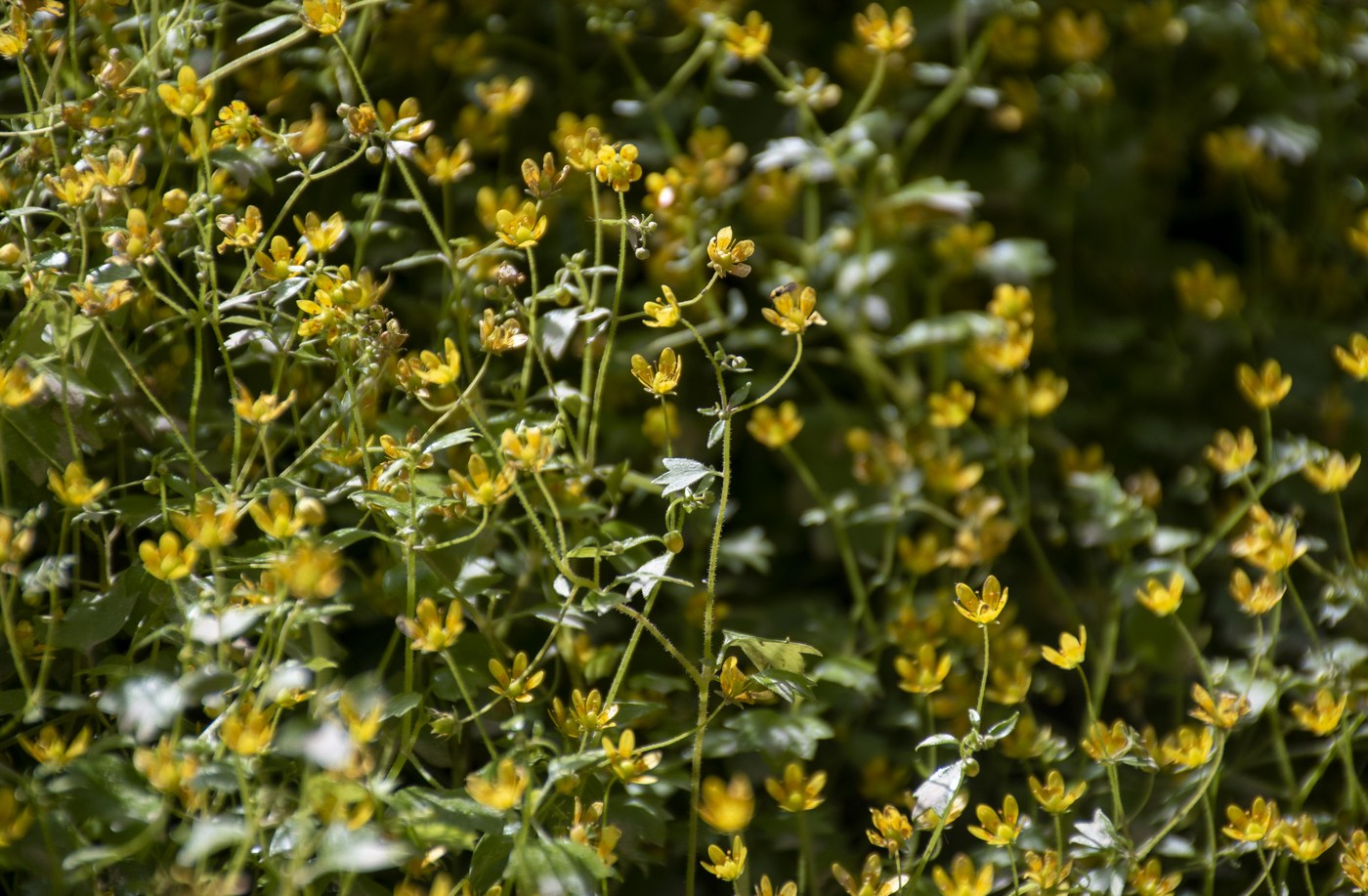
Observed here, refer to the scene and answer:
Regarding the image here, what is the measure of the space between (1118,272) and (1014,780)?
0.76 meters

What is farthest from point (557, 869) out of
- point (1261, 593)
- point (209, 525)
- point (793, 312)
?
point (1261, 593)

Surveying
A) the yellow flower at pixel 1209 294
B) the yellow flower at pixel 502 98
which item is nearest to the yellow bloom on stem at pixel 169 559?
the yellow flower at pixel 502 98

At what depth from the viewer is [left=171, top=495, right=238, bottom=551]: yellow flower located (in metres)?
0.68

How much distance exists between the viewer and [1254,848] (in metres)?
0.94

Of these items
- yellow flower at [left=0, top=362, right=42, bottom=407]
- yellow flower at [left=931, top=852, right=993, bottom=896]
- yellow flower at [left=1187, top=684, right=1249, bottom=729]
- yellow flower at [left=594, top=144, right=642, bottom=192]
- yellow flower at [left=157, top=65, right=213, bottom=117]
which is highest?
yellow flower at [left=157, top=65, right=213, bottom=117]

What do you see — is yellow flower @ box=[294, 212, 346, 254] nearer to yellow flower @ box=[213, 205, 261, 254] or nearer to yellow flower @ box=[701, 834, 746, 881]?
yellow flower @ box=[213, 205, 261, 254]

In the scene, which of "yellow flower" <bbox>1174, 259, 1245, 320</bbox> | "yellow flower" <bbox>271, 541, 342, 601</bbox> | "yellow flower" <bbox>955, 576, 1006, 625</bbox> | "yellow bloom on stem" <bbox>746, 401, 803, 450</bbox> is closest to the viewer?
"yellow flower" <bbox>271, 541, 342, 601</bbox>

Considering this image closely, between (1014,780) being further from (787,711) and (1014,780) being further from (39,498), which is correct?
(39,498)

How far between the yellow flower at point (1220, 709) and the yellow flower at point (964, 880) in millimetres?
195

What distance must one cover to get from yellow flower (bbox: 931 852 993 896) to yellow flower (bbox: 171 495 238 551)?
20.9 inches

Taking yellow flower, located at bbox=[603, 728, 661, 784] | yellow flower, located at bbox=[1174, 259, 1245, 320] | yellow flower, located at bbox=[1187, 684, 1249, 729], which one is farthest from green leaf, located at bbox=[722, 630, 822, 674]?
yellow flower, located at bbox=[1174, 259, 1245, 320]

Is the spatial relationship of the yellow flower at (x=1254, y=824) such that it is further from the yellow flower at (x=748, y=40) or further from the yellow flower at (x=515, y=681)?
the yellow flower at (x=748, y=40)

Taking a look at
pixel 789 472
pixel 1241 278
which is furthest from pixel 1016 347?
pixel 1241 278

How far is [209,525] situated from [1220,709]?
71cm
